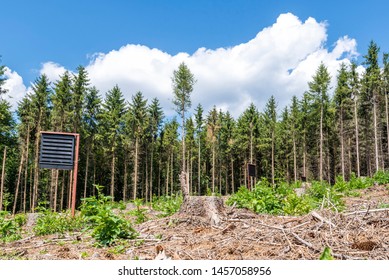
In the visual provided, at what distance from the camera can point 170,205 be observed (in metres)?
8.69

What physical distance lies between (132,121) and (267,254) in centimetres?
3359

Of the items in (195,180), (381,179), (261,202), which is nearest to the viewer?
(261,202)

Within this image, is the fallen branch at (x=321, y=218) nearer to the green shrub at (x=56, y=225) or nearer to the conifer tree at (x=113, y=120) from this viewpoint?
the green shrub at (x=56, y=225)

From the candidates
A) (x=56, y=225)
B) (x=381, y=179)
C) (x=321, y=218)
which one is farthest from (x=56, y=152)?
(x=381, y=179)

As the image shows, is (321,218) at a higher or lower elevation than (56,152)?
lower

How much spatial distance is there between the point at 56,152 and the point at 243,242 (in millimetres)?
6809

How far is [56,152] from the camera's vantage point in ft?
31.1

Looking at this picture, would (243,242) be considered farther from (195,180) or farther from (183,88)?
(195,180)

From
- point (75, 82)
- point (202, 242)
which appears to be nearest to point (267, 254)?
point (202, 242)

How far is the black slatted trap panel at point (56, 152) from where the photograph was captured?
369 inches

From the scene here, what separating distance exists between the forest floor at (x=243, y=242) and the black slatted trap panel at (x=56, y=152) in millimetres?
3508

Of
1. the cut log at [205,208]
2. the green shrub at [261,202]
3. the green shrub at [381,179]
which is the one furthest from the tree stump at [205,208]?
the green shrub at [381,179]

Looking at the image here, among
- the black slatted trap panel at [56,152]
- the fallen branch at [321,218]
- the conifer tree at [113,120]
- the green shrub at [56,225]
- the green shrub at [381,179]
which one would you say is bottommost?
the green shrub at [56,225]
